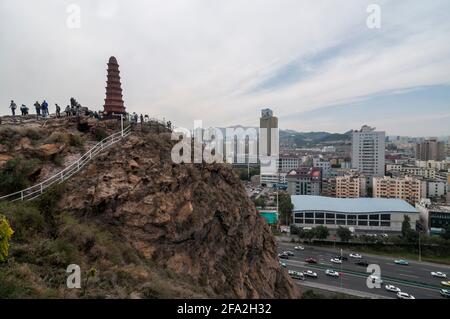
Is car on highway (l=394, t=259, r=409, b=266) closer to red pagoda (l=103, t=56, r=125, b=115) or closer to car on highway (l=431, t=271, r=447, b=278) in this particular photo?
car on highway (l=431, t=271, r=447, b=278)

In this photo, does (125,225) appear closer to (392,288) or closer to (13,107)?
(13,107)

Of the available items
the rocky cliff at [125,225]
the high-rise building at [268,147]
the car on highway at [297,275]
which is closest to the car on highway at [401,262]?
the car on highway at [297,275]

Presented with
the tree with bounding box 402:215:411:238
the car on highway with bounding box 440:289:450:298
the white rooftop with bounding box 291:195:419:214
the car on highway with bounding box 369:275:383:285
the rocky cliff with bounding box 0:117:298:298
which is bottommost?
the car on highway with bounding box 440:289:450:298

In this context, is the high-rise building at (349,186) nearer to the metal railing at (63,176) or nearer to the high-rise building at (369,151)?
the high-rise building at (369,151)

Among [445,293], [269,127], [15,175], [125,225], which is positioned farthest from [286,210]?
[269,127]

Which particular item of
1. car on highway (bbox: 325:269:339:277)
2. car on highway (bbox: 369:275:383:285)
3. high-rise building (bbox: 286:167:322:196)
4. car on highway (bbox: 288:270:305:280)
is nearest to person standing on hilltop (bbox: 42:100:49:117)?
car on highway (bbox: 288:270:305:280)
